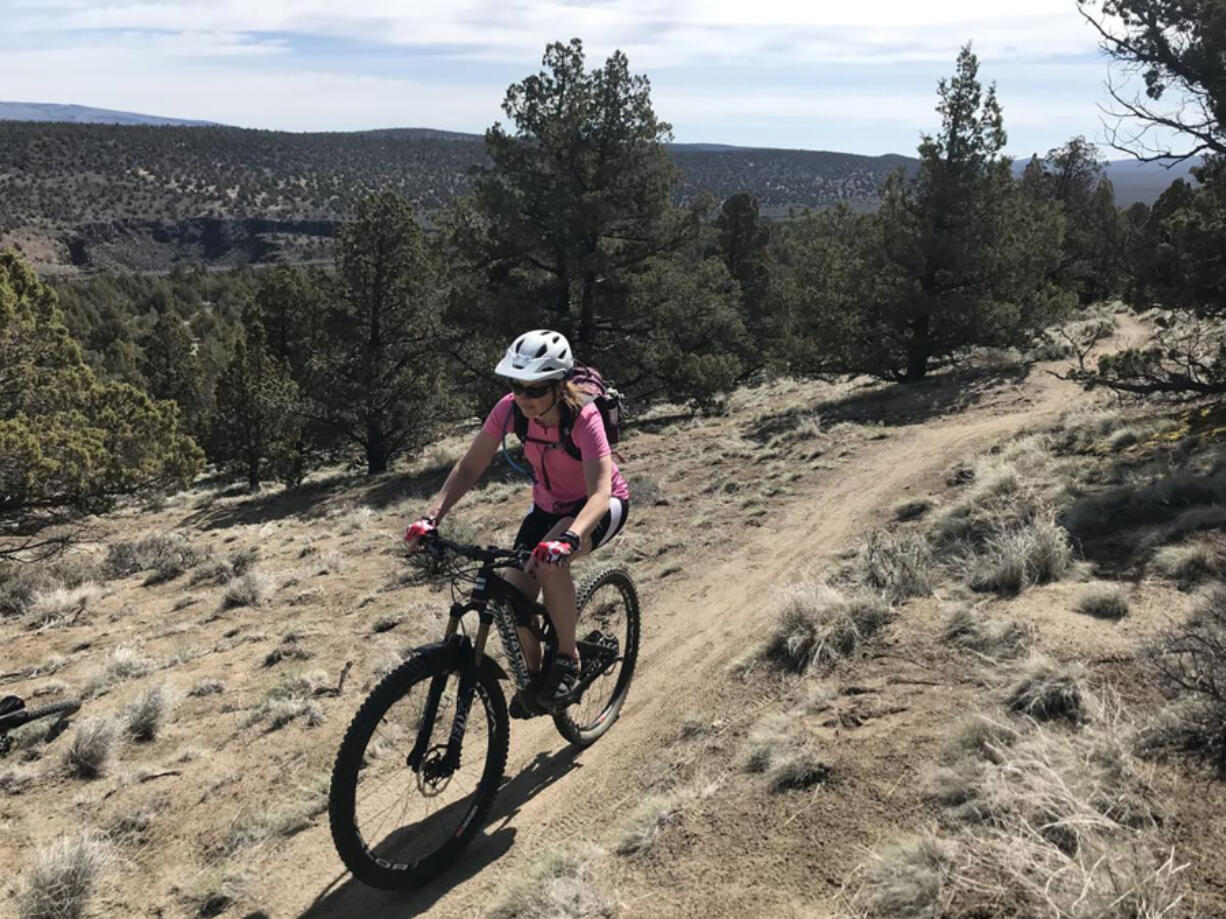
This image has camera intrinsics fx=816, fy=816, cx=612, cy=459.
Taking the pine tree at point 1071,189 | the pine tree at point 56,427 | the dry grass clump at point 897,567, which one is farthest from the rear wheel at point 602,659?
the pine tree at point 1071,189

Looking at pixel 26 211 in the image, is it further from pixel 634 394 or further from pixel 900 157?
pixel 900 157

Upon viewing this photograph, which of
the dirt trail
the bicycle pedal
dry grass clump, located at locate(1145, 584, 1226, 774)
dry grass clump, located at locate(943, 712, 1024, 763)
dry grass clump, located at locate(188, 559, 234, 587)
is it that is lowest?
dry grass clump, located at locate(188, 559, 234, 587)

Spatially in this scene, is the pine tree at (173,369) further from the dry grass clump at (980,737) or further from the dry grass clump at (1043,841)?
the dry grass clump at (1043,841)

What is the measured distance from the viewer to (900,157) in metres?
168

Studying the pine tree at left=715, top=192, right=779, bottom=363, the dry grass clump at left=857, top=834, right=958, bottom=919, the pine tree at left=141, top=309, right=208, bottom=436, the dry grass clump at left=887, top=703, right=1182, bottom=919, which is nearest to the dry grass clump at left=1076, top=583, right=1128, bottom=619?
the dry grass clump at left=887, top=703, right=1182, bottom=919

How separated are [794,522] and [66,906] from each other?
7881 mm

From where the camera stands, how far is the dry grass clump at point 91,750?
5719mm

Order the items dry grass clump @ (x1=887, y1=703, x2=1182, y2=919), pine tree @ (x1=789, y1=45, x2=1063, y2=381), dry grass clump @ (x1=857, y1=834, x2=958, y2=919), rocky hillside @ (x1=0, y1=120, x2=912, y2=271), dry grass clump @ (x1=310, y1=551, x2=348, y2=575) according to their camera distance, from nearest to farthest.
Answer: dry grass clump @ (x1=887, y1=703, x2=1182, y2=919)
dry grass clump @ (x1=857, y1=834, x2=958, y2=919)
dry grass clump @ (x1=310, y1=551, x2=348, y2=575)
pine tree @ (x1=789, y1=45, x2=1063, y2=381)
rocky hillside @ (x1=0, y1=120, x2=912, y2=271)

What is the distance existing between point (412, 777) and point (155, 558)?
36.7ft

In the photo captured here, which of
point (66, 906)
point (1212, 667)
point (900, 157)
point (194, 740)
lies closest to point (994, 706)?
point (1212, 667)

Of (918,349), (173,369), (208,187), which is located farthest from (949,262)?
(208,187)

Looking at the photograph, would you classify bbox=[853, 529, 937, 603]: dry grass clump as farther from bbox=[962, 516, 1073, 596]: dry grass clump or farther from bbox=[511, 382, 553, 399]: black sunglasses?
bbox=[511, 382, 553, 399]: black sunglasses

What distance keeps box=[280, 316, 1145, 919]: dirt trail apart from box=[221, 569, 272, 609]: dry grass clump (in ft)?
16.8

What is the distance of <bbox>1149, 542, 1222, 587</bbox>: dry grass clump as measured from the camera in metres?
5.52
